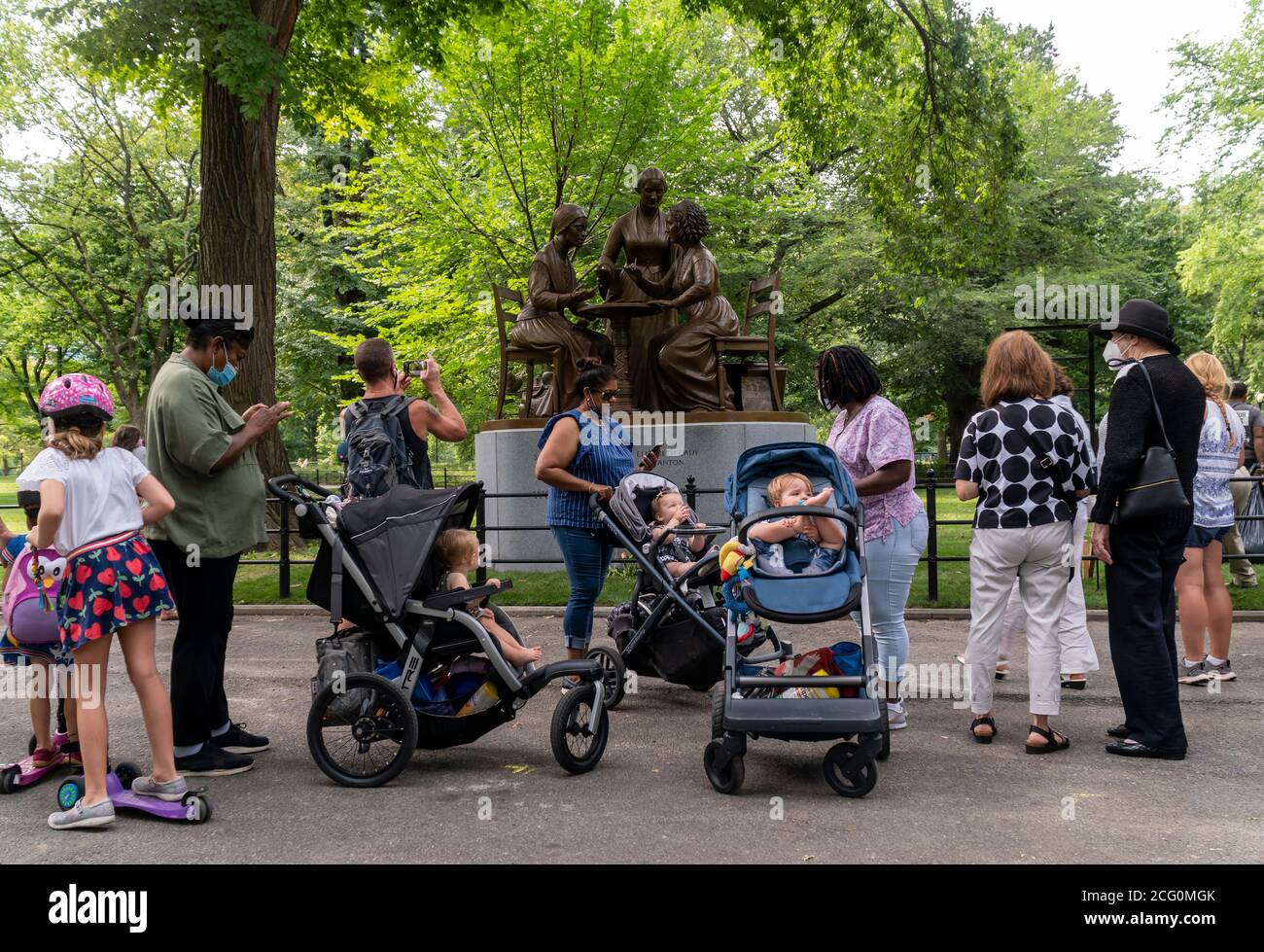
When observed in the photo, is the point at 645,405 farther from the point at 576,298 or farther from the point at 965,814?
the point at 965,814

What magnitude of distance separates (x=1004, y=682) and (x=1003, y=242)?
11364 mm

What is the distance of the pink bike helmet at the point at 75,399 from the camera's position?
421 centimetres

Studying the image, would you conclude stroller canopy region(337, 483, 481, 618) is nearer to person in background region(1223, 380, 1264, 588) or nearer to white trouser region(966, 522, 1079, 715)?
white trouser region(966, 522, 1079, 715)

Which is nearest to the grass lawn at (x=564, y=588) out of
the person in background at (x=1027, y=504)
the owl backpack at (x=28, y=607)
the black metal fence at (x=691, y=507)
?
the black metal fence at (x=691, y=507)

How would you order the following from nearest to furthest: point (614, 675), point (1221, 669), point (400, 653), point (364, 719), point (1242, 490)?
point (364, 719) → point (400, 653) → point (614, 675) → point (1221, 669) → point (1242, 490)

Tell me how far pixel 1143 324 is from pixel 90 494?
4.86m

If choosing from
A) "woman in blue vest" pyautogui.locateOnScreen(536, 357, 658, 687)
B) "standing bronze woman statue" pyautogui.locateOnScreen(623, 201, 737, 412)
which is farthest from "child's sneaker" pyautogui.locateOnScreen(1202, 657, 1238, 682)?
→ "standing bronze woman statue" pyautogui.locateOnScreen(623, 201, 737, 412)

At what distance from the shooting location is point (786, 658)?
5219 millimetres

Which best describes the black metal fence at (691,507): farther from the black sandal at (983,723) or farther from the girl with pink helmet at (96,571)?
the girl with pink helmet at (96,571)

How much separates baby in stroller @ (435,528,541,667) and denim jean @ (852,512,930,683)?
175 cm

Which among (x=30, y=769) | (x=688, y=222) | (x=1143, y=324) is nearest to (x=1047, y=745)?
(x=1143, y=324)

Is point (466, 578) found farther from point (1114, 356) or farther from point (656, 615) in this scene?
point (1114, 356)

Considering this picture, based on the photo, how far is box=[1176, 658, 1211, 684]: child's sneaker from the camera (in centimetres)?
669

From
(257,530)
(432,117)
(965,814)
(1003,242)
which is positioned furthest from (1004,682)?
(432,117)
